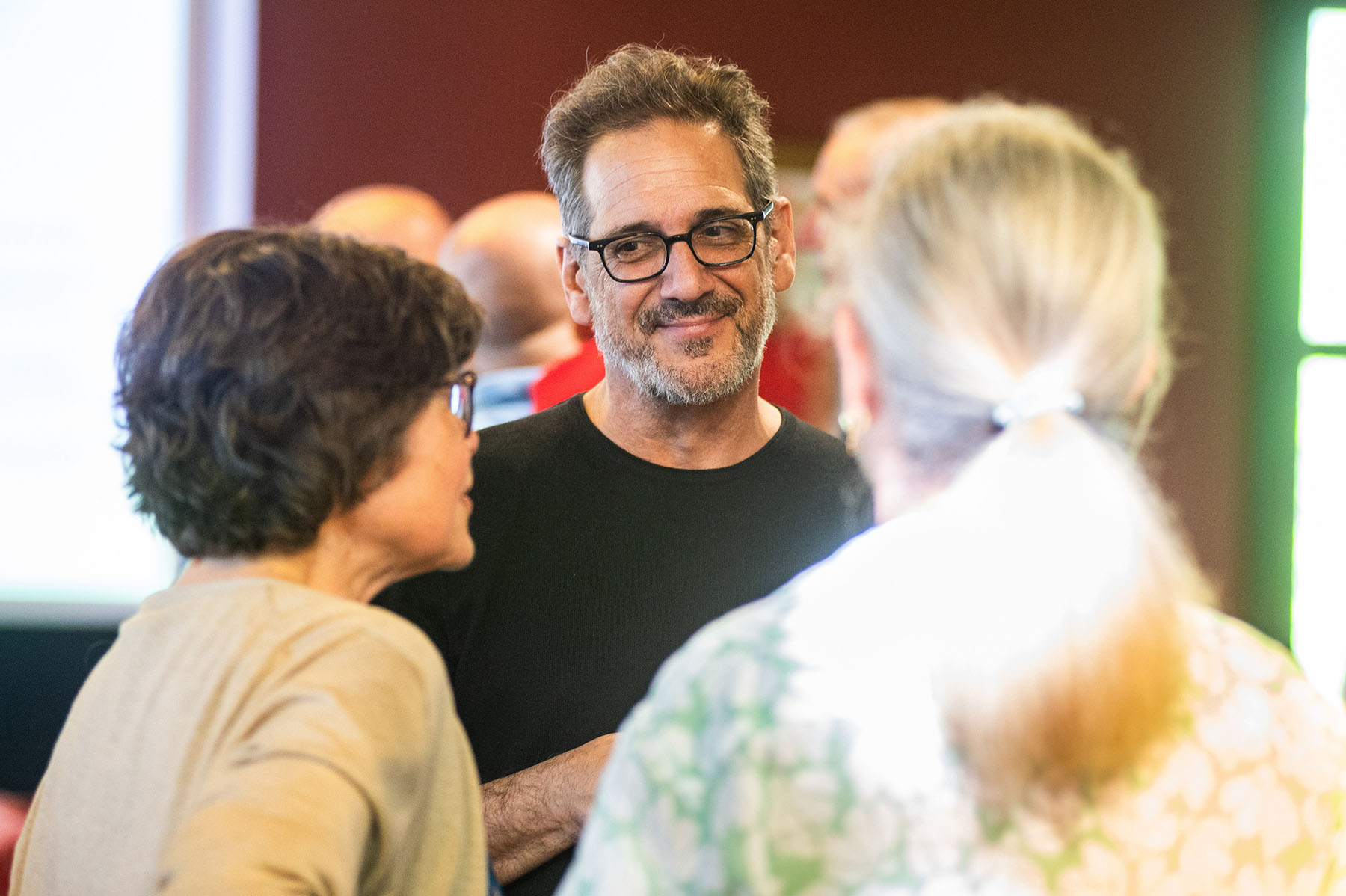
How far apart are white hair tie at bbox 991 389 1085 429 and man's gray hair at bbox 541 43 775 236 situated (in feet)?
3.24

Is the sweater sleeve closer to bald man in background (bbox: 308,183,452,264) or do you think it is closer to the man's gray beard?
the man's gray beard

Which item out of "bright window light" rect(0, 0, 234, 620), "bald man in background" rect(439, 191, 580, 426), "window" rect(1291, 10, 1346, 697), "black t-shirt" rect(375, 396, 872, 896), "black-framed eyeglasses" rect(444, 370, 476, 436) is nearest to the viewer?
"black-framed eyeglasses" rect(444, 370, 476, 436)

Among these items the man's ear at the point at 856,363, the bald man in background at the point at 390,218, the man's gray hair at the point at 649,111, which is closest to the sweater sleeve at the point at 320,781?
the man's ear at the point at 856,363

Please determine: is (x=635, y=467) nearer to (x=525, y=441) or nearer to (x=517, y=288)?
(x=525, y=441)

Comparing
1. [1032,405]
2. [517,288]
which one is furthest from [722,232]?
[517,288]

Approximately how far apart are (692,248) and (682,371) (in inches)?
6.9

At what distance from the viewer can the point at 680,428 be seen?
5.65 ft

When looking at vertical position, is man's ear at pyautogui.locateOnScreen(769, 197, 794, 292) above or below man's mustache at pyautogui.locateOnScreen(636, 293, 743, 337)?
above

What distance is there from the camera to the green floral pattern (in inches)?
32.6

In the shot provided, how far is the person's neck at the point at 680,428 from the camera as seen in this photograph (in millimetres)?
1721

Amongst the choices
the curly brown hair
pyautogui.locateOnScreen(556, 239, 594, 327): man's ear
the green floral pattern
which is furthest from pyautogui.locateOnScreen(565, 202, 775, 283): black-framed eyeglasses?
the green floral pattern

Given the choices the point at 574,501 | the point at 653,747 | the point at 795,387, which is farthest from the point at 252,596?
the point at 795,387

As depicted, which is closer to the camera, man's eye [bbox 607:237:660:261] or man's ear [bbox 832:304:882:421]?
man's ear [bbox 832:304:882:421]

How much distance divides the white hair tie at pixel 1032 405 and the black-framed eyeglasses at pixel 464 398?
2.01 feet
